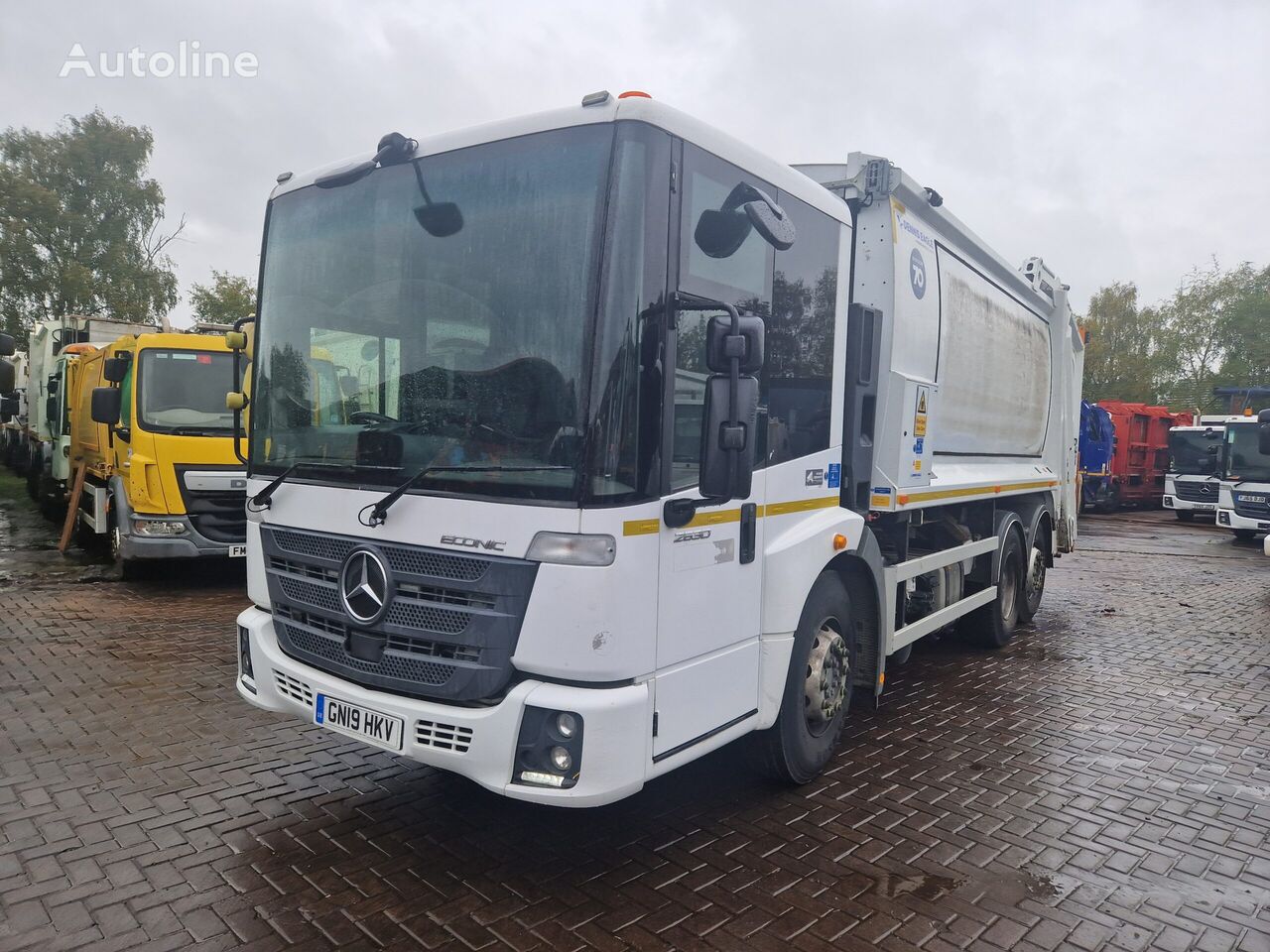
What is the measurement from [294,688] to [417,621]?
0.83 metres

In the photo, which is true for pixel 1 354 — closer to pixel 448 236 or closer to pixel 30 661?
pixel 30 661

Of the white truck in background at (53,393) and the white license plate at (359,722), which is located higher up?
the white truck in background at (53,393)

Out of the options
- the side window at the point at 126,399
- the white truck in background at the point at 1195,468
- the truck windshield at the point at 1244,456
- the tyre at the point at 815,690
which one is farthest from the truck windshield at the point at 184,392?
the white truck in background at the point at 1195,468

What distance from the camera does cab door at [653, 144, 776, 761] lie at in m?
3.31

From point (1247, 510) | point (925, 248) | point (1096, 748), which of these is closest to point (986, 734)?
point (1096, 748)

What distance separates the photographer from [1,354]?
6062mm

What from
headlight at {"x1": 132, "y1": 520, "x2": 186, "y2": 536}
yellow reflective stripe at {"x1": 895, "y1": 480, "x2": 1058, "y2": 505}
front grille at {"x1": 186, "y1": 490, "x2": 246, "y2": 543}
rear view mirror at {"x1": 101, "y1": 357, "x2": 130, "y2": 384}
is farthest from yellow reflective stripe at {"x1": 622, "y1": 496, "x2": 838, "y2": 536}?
rear view mirror at {"x1": 101, "y1": 357, "x2": 130, "y2": 384}

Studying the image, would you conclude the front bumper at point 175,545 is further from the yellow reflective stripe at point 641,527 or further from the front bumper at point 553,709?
the yellow reflective stripe at point 641,527

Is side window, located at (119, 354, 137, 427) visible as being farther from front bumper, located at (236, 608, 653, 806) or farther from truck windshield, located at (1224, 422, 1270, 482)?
truck windshield, located at (1224, 422, 1270, 482)

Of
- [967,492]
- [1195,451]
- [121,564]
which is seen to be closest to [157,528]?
[121,564]

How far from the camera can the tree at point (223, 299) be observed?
37.9 metres

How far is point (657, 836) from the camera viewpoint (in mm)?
3941

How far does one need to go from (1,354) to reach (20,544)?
810 cm

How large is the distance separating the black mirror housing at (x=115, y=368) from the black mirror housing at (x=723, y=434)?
8.13 metres
